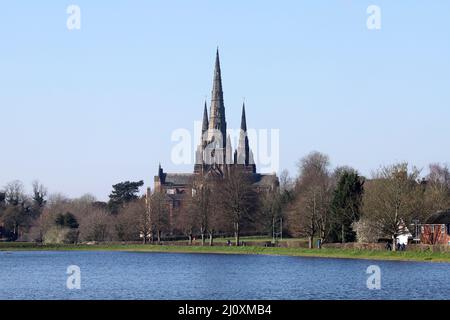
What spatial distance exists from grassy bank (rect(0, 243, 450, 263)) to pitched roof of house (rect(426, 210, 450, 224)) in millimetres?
10938

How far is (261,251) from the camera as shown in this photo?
328ft

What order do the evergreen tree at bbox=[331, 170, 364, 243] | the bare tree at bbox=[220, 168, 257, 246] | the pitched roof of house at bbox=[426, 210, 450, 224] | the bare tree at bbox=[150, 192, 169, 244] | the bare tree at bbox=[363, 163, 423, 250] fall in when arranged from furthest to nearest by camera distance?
1. the bare tree at bbox=[150, 192, 169, 244]
2. the bare tree at bbox=[220, 168, 257, 246]
3. the evergreen tree at bbox=[331, 170, 364, 243]
4. the pitched roof of house at bbox=[426, 210, 450, 224]
5. the bare tree at bbox=[363, 163, 423, 250]

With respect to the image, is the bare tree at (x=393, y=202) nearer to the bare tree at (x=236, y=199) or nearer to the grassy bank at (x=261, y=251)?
the grassy bank at (x=261, y=251)

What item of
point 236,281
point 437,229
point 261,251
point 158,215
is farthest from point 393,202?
point 158,215

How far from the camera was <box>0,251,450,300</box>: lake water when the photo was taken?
49.3 meters

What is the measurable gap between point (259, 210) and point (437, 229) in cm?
4659

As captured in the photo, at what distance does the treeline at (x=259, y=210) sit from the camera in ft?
285

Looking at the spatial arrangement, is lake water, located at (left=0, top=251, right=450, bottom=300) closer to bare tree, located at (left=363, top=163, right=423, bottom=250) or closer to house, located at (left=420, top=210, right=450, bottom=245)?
bare tree, located at (left=363, top=163, right=423, bottom=250)

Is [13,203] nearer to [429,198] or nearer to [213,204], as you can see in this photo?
[213,204]

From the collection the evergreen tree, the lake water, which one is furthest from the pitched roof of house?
the lake water

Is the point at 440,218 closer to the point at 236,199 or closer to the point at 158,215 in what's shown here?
the point at 236,199

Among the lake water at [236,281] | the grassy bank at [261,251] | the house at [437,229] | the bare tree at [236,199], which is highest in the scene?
the bare tree at [236,199]

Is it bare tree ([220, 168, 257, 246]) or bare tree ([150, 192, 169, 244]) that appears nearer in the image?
bare tree ([220, 168, 257, 246])

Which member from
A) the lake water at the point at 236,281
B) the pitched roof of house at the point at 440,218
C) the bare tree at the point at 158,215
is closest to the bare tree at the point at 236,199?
the bare tree at the point at 158,215
